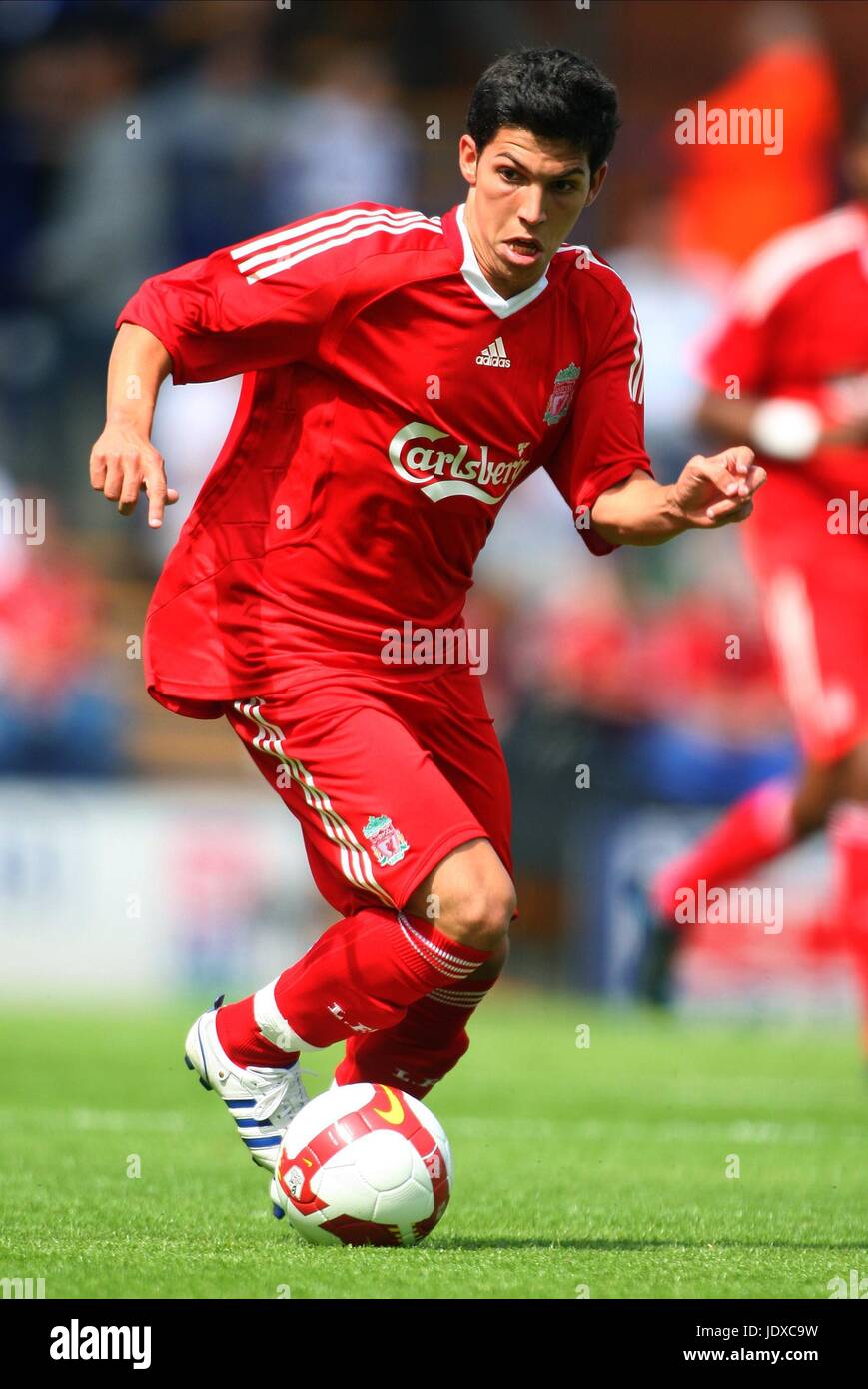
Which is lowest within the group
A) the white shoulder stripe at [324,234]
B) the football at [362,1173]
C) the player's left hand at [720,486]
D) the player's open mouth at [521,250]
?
the football at [362,1173]

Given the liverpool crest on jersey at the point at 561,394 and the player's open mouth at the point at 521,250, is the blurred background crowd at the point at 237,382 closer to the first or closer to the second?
the liverpool crest on jersey at the point at 561,394

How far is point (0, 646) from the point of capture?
39.5ft

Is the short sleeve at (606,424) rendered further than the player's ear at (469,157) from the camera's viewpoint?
Yes

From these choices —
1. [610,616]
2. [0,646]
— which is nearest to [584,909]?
[610,616]

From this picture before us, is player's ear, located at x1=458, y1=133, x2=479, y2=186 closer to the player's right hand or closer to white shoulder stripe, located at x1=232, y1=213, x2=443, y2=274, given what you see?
white shoulder stripe, located at x1=232, y1=213, x2=443, y2=274

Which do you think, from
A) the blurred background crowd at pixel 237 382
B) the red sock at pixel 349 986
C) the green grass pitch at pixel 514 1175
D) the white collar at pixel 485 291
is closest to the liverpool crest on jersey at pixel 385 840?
the red sock at pixel 349 986

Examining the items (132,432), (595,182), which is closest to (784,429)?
(595,182)

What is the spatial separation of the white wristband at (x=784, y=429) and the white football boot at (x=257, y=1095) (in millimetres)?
4111

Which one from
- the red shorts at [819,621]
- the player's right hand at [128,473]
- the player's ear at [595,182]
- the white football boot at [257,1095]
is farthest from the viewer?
the red shorts at [819,621]

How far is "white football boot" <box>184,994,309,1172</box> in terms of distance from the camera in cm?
461

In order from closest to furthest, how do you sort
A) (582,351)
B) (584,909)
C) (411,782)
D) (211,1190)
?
(411,782) < (582,351) < (211,1190) < (584,909)

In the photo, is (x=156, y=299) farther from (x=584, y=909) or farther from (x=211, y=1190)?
(x=584, y=909)

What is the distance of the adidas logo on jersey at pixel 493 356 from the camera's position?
4539 mm
